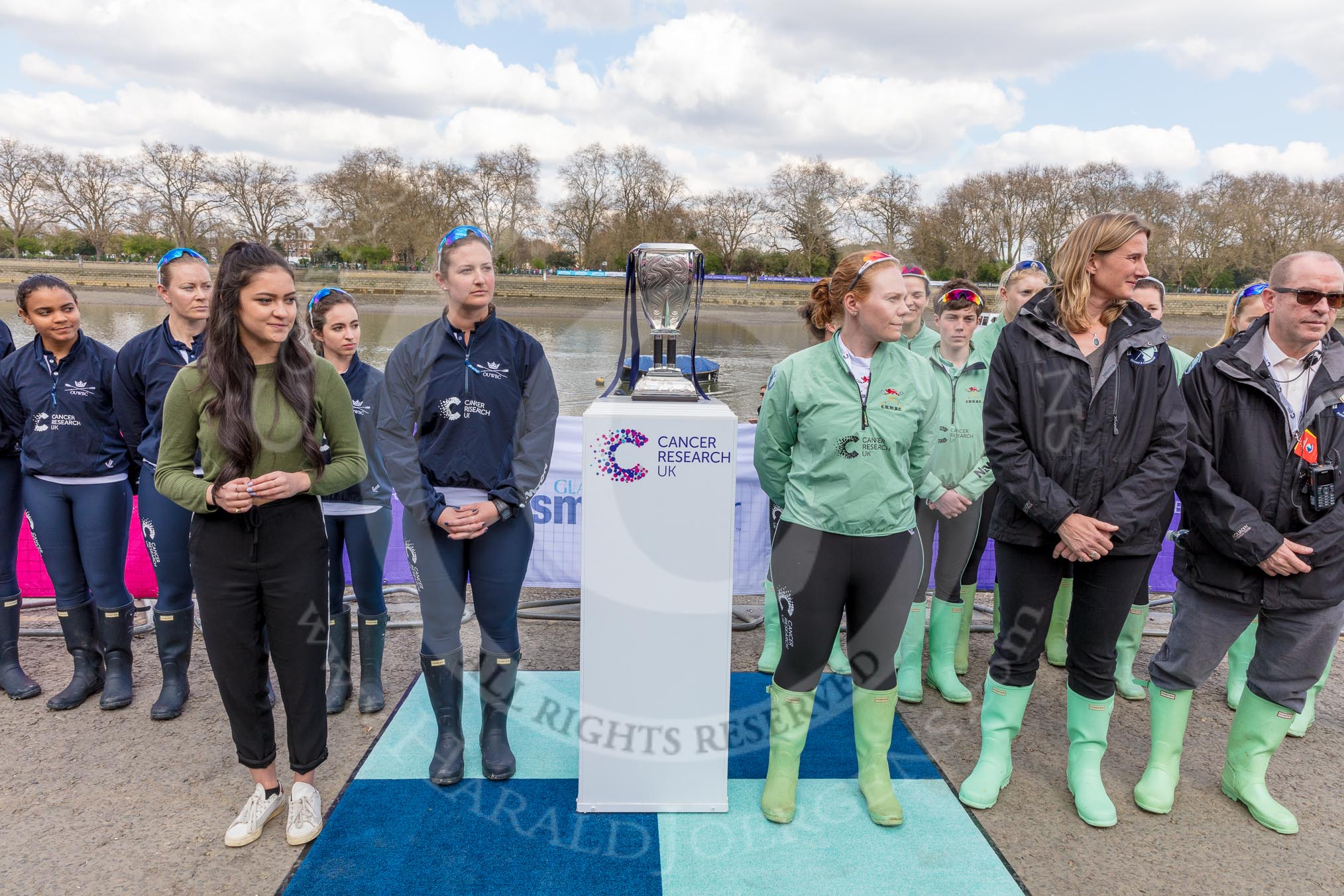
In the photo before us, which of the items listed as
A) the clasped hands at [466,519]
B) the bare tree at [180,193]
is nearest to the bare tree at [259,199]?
the bare tree at [180,193]

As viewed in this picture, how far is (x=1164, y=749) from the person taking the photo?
8.83 ft

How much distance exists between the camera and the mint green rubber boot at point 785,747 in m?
2.47

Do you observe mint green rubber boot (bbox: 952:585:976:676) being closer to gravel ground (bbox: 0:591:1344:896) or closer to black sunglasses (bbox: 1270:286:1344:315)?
gravel ground (bbox: 0:591:1344:896)

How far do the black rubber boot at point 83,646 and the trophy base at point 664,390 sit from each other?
2.70 meters

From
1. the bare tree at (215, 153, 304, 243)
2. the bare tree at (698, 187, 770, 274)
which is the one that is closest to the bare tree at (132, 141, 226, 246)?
the bare tree at (215, 153, 304, 243)

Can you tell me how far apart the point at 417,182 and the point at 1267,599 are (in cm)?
2488

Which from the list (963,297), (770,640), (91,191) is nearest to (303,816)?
(770,640)

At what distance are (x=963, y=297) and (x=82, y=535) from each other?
13.2ft

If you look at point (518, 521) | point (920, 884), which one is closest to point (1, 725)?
point (518, 521)

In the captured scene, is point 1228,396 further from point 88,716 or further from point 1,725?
point 1,725

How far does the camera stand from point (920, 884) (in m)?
2.21

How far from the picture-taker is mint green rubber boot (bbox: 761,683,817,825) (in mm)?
2473

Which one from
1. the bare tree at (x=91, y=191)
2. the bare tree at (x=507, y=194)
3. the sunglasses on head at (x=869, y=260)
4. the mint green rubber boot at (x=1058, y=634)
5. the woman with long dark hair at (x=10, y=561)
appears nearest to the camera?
the sunglasses on head at (x=869, y=260)

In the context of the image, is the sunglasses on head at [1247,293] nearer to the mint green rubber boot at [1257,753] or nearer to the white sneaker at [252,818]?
the mint green rubber boot at [1257,753]
